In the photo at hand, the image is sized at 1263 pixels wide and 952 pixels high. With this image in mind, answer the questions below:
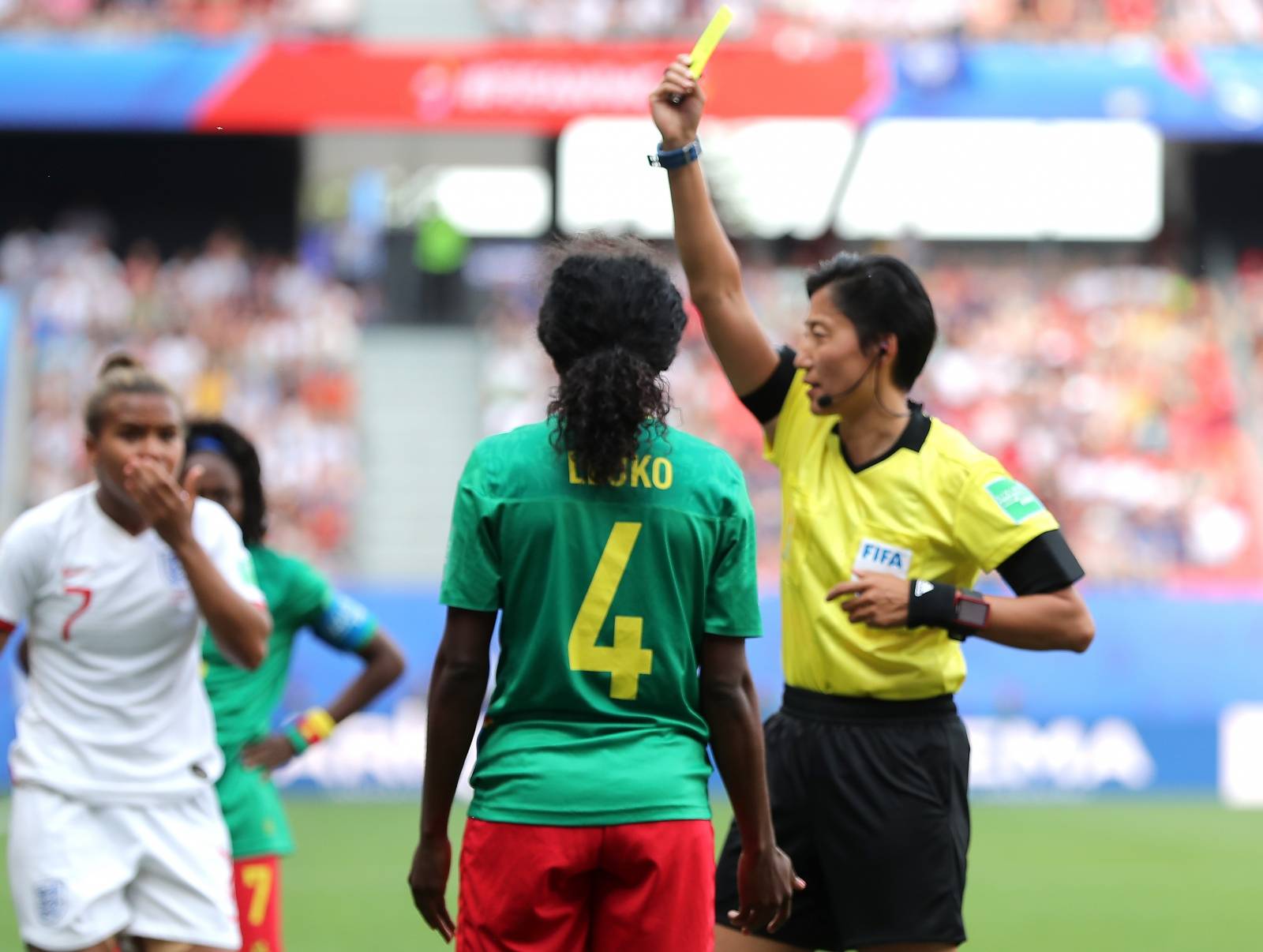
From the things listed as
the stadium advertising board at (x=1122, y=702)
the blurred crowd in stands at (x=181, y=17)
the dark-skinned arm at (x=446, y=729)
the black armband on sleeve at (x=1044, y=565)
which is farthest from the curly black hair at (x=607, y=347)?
the blurred crowd in stands at (x=181, y=17)

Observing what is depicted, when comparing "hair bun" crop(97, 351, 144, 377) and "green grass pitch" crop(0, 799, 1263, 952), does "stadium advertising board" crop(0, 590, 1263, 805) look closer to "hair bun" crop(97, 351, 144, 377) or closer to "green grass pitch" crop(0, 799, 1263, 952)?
"green grass pitch" crop(0, 799, 1263, 952)

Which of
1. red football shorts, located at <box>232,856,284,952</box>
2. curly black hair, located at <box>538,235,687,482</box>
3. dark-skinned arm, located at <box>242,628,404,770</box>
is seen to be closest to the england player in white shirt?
red football shorts, located at <box>232,856,284,952</box>

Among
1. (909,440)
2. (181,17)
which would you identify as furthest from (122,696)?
(181,17)

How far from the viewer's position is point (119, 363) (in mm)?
4672

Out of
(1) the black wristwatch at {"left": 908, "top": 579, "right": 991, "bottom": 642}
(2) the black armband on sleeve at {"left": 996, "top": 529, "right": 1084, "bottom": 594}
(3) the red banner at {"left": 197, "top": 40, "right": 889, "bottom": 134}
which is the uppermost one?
(3) the red banner at {"left": 197, "top": 40, "right": 889, "bottom": 134}

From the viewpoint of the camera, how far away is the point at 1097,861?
449 inches

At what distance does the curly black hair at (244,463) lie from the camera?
17.6ft

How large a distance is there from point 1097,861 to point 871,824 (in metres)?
7.83

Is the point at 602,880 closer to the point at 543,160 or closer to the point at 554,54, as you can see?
the point at 554,54

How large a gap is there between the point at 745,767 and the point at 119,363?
2.16 meters

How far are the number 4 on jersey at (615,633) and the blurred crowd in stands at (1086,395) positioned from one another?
12.1 metres

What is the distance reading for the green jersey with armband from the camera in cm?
501

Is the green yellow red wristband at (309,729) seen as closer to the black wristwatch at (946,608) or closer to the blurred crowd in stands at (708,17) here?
the black wristwatch at (946,608)

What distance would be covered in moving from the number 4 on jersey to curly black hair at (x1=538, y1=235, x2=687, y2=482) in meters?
0.16
